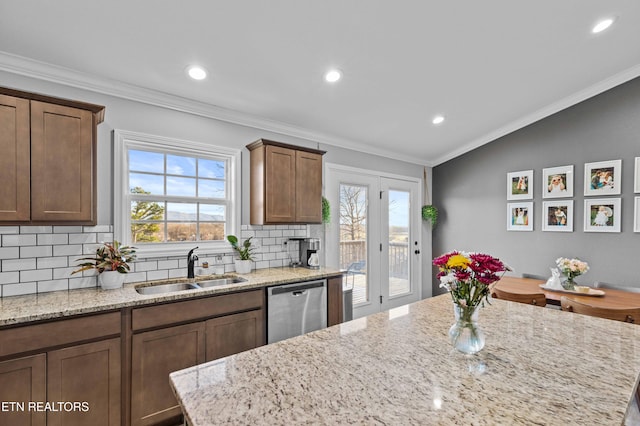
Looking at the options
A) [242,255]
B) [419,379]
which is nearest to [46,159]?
[242,255]

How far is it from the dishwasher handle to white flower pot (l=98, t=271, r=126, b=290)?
1148 mm

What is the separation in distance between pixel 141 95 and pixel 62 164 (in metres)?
0.92

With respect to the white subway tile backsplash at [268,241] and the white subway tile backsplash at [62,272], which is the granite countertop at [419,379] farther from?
the white subway tile backsplash at [268,241]

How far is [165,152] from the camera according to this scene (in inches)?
116

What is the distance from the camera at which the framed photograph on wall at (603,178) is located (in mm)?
3646

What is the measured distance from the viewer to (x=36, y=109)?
2.01 meters

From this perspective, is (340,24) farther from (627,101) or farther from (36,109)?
(627,101)

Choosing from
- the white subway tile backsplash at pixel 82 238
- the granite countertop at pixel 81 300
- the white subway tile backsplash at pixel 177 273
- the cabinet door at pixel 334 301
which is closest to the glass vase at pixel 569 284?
the cabinet door at pixel 334 301

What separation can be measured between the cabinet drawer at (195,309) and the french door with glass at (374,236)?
1.66 metres

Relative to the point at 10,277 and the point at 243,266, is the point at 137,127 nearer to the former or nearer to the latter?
the point at 10,277

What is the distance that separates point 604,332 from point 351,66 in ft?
8.23

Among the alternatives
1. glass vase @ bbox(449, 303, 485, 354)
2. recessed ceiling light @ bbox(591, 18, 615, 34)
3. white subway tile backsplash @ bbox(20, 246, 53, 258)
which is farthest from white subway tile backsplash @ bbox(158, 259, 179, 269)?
recessed ceiling light @ bbox(591, 18, 615, 34)

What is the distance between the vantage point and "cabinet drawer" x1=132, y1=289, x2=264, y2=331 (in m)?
2.08

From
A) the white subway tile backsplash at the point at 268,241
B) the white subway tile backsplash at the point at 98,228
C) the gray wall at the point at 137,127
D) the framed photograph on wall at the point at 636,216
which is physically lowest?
the white subway tile backsplash at the point at 268,241
